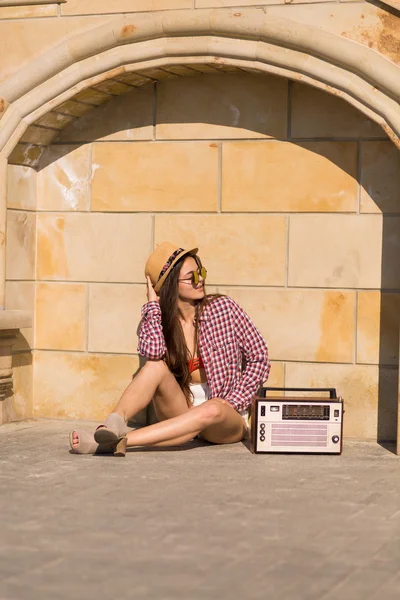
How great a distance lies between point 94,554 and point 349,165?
378cm

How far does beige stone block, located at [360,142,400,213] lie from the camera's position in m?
7.20

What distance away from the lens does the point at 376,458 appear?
665cm

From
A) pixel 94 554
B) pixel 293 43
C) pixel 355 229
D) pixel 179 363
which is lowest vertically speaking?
pixel 94 554

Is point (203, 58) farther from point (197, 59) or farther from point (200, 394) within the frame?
point (200, 394)

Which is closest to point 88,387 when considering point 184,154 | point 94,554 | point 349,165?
point 184,154

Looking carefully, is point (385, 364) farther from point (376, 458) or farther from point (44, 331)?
point (44, 331)

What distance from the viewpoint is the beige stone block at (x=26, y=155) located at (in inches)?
303

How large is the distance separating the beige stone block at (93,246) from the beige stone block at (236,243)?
0.77ft

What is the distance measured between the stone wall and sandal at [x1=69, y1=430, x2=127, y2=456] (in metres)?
1.29

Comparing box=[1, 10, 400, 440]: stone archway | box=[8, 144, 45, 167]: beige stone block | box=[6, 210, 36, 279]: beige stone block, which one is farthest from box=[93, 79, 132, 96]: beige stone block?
box=[6, 210, 36, 279]: beige stone block

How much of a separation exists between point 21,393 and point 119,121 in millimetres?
2027

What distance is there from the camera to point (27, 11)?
7539 mm

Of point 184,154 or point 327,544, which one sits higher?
point 184,154

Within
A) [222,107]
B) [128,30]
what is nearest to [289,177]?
[222,107]
